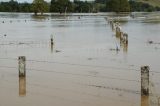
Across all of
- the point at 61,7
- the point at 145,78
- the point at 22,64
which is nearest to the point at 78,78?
the point at 22,64

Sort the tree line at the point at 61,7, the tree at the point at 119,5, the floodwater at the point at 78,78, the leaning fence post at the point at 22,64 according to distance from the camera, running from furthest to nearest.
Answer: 1. the tree at the point at 119,5
2. the tree line at the point at 61,7
3. the leaning fence post at the point at 22,64
4. the floodwater at the point at 78,78

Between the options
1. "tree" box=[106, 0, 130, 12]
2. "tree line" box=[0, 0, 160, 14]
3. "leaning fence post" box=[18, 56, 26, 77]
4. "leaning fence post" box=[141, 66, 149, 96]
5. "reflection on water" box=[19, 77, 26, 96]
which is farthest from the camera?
"tree" box=[106, 0, 130, 12]

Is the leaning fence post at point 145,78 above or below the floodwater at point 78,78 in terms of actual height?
above

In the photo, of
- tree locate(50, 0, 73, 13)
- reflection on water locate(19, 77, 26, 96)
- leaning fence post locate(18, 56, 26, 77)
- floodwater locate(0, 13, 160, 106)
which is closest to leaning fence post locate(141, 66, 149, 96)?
floodwater locate(0, 13, 160, 106)

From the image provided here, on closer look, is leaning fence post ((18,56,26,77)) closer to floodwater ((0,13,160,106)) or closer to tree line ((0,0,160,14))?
floodwater ((0,13,160,106))

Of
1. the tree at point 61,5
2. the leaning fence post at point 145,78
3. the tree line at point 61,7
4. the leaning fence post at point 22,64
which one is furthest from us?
the tree at point 61,5

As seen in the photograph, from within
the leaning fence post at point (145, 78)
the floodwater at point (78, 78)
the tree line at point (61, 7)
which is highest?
the tree line at point (61, 7)

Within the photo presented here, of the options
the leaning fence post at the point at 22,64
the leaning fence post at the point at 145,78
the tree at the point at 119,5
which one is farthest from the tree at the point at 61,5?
the leaning fence post at the point at 145,78

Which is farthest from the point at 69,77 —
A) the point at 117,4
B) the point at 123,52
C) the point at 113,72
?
the point at 117,4

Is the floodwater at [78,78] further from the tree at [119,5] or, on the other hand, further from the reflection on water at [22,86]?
the tree at [119,5]

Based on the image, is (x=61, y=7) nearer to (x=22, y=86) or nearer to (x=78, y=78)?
(x=78, y=78)

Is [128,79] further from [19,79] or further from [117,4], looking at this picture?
[117,4]

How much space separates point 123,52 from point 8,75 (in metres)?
10.6

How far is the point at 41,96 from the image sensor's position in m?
14.2
